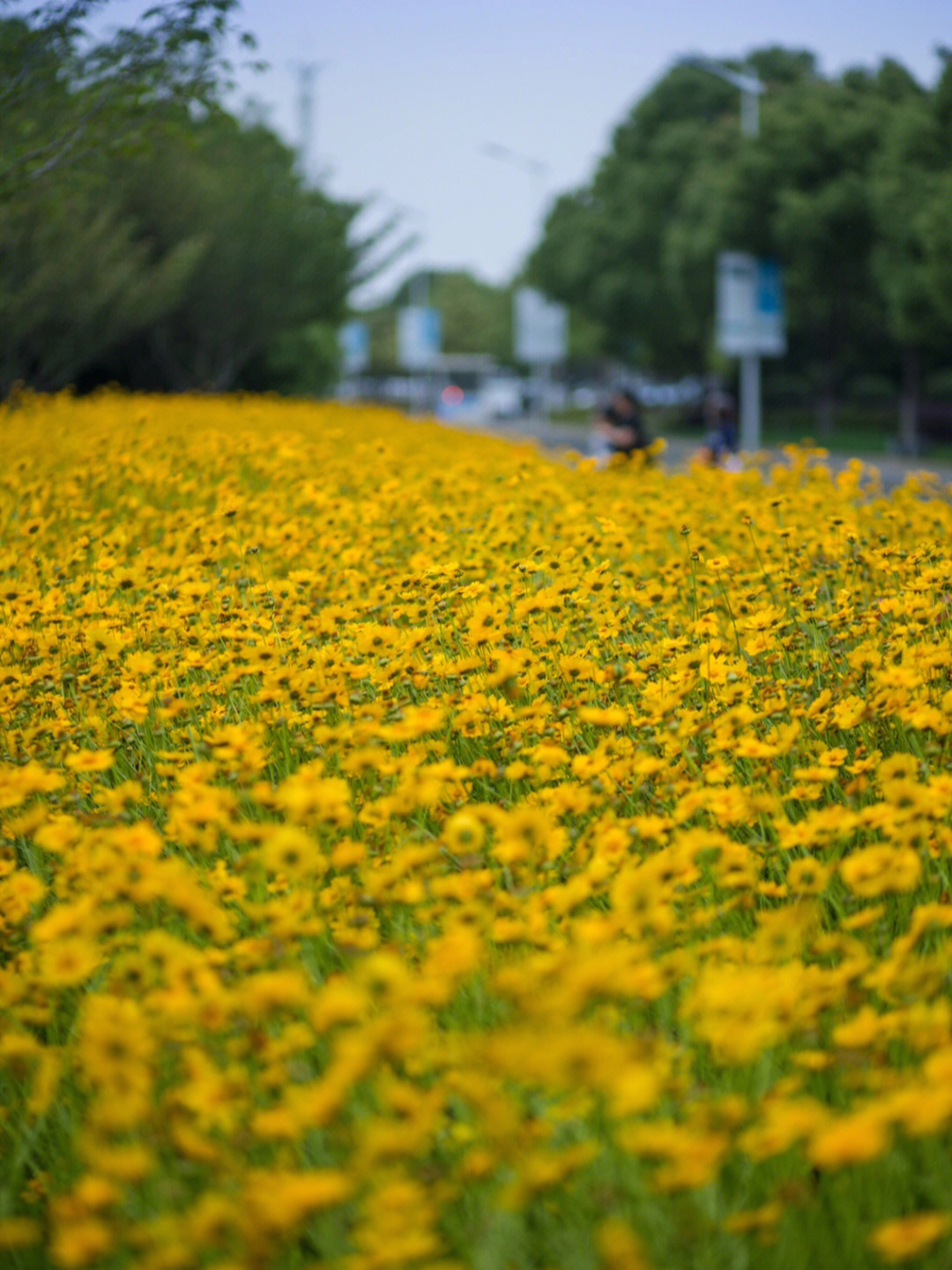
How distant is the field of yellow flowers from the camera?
4.99 feet

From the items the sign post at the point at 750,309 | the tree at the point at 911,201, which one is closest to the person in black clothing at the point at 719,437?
the sign post at the point at 750,309

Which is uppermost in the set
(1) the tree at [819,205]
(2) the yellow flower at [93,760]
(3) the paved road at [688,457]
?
(1) the tree at [819,205]

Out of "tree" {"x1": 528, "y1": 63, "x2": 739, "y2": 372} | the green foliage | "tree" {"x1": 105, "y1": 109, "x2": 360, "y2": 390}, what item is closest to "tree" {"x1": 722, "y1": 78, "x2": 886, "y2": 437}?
the green foliage

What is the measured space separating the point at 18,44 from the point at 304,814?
7.86m

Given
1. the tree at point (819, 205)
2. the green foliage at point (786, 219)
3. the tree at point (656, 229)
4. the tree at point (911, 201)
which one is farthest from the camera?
the tree at point (656, 229)

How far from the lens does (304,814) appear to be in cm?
210

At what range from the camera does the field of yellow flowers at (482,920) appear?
1520 millimetres

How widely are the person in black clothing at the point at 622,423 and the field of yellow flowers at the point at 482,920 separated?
7487 millimetres

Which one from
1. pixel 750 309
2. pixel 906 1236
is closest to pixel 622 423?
pixel 750 309

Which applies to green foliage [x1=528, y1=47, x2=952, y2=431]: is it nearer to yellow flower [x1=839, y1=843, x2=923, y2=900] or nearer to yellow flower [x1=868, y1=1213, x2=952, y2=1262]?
yellow flower [x1=839, y1=843, x2=923, y2=900]

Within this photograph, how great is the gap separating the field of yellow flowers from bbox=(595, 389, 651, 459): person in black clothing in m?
7.49

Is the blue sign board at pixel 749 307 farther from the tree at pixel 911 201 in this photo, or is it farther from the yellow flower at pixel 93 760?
the yellow flower at pixel 93 760

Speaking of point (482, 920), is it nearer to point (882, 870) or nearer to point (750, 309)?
point (882, 870)

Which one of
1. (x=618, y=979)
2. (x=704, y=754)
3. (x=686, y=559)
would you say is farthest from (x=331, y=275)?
(x=618, y=979)
